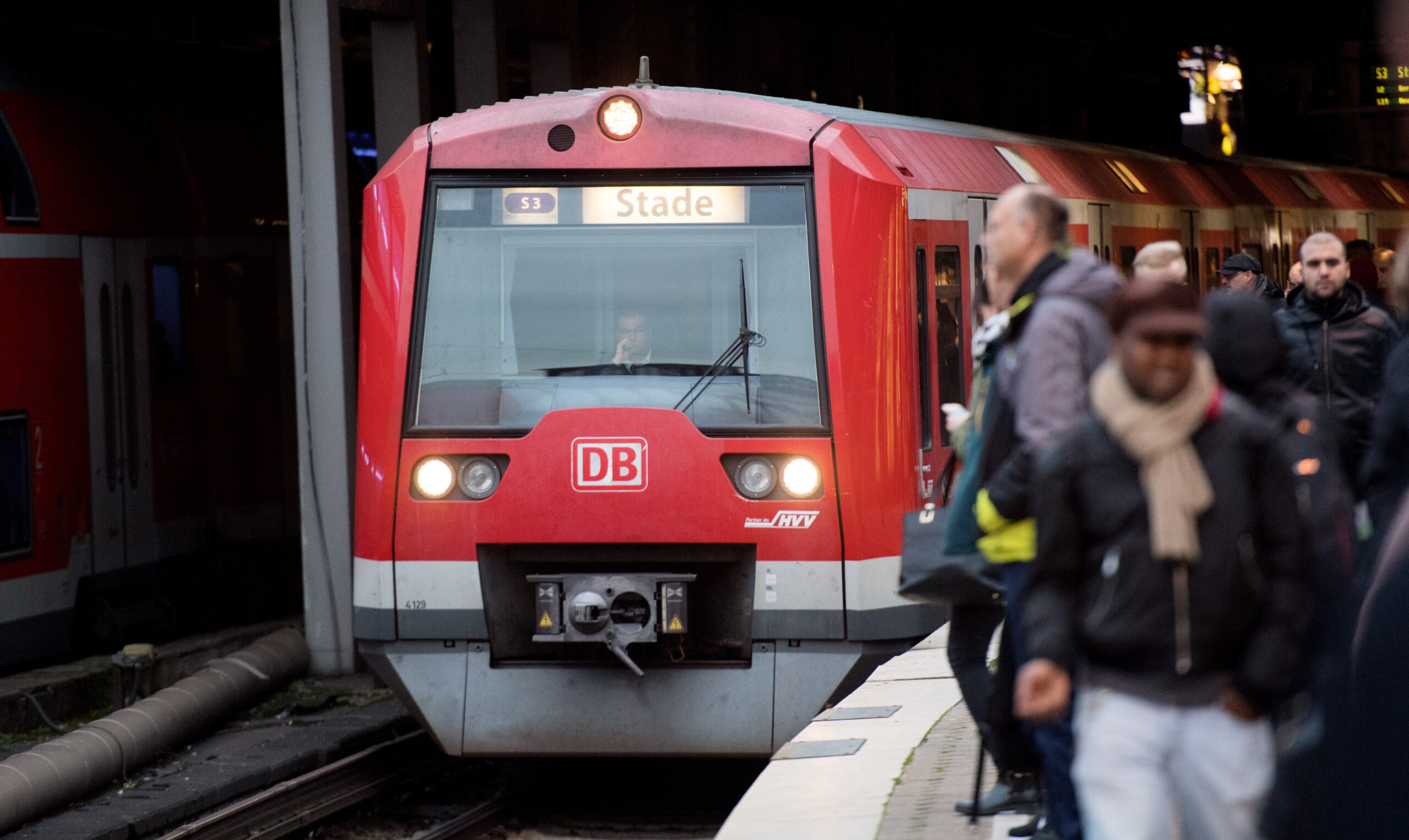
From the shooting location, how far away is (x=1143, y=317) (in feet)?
11.4

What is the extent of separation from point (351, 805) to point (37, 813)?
51.1 inches

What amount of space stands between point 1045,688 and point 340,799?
5321 mm

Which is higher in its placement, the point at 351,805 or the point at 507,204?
the point at 507,204

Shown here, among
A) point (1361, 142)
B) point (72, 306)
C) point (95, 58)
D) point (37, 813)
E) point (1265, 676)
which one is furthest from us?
point (1361, 142)

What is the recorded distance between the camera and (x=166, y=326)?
1180 cm

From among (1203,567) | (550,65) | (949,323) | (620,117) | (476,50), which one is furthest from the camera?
(550,65)

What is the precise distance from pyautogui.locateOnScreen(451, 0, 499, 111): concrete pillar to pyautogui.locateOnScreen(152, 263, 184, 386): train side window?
8.24ft

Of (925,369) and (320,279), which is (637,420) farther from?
(320,279)

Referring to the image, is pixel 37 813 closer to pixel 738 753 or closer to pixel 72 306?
pixel 738 753

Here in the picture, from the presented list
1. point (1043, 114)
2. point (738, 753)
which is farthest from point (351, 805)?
point (1043, 114)

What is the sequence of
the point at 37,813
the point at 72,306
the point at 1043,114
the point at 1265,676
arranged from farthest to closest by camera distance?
the point at 1043,114
the point at 72,306
the point at 37,813
the point at 1265,676

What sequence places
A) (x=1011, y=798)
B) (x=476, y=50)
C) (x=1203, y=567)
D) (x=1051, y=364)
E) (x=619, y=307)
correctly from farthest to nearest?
(x=476, y=50) → (x=619, y=307) → (x=1011, y=798) → (x=1051, y=364) → (x=1203, y=567)

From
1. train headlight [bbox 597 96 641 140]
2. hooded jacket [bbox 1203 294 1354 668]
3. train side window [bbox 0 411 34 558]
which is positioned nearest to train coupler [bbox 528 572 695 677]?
train headlight [bbox 597 96 641 140]

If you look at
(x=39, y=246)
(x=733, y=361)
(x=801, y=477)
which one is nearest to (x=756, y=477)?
(x=801, y=477)
